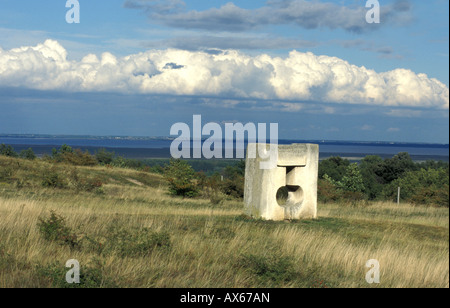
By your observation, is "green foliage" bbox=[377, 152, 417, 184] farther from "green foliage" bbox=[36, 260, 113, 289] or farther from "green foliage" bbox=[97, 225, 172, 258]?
"green foliage" bbox=[36, 260, 113, 289]

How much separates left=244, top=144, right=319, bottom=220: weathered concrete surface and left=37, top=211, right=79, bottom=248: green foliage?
6.21 m

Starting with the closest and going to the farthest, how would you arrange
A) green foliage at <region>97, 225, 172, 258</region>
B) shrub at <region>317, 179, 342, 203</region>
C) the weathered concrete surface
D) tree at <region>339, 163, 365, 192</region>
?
green foliage at <region>97, 225, 172, 258</region>
the weathered concrete surface
shrub at <region>317, 179, 342, 203</region>
tree at <region>339, 163, 365, 192</region>

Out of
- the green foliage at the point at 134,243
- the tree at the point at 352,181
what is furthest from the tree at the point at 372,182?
the green foliage at the point at 134,243

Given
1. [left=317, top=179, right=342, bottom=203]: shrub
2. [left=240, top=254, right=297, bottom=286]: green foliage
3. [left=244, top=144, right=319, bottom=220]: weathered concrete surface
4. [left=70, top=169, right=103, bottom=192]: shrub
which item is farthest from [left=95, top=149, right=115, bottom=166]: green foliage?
[left=240, top=254, right=297, bottom=286]: green foliage

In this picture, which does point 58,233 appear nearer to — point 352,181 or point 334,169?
point 352,181

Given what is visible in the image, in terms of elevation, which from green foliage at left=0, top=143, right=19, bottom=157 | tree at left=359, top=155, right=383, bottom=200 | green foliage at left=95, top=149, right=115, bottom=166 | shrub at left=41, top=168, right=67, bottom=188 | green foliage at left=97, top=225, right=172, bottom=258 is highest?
green foliage at left=0, top=143, right=19, bottom=157

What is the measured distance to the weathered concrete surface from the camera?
15.4 metres

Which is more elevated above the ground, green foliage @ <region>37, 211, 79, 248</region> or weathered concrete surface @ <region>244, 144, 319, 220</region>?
weathered concrete surface @ <region>244, 144, 319, 220</region>
